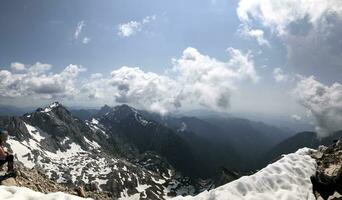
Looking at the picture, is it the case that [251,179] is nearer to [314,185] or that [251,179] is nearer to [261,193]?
[261,193]

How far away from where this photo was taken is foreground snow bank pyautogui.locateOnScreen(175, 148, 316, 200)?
16000mm

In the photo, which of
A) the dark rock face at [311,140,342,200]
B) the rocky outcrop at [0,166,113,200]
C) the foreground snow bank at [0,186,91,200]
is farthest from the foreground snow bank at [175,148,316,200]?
the rocky outcrop at [0,166,113,200]

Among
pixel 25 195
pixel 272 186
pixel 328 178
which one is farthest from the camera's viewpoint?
pixel 328 178

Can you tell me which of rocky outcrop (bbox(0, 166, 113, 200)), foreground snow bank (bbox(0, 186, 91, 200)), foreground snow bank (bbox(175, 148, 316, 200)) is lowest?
rocky outcrop (bbox(0, 166, 113, 200))

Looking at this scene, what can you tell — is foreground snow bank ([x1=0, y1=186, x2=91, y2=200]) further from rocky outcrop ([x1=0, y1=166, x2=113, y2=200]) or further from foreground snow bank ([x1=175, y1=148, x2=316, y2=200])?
rocky outcrop ([x1=0, y1=166, x2=113, y2=200])

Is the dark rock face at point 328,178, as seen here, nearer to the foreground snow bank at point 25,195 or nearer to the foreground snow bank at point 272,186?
the foreground snow bank at point 272,186

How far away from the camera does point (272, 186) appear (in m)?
17.1

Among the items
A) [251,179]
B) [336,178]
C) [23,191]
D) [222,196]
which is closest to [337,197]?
[336,178]

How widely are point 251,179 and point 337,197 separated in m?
4.28

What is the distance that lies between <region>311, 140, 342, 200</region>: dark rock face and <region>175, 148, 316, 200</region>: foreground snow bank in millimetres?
455

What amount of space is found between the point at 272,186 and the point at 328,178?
141 inches

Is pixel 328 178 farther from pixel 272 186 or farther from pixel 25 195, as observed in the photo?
pixel 25 195

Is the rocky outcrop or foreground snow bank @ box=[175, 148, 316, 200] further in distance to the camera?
the rocky outcrop

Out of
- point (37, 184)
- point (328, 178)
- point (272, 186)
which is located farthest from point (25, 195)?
point (37, 184)
